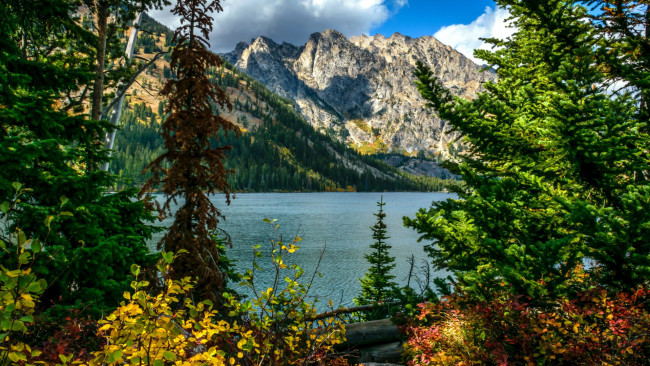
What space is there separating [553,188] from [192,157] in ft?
26.0

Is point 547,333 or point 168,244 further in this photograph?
point 168,244

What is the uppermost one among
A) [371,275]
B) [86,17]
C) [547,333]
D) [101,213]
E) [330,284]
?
[86,17]

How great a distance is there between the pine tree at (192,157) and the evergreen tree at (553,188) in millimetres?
5582

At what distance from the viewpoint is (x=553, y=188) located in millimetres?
5320

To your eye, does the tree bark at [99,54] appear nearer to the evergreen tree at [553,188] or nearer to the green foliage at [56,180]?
the green foliage at [56,180]

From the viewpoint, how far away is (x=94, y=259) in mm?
5750

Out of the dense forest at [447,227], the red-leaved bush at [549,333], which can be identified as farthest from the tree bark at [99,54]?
the red-leaved bush at [549,333]

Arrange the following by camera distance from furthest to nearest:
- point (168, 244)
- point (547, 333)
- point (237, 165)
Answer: point (237, 165), point (168, 244), point (547, 333)

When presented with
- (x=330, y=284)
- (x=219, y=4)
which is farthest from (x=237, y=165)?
(x=219, y=4)

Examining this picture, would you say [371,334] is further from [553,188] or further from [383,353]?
[553,188]

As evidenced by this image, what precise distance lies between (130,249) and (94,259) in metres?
0.82

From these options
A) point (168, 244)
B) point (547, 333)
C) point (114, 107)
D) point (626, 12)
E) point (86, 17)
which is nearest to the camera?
point (547, 333)

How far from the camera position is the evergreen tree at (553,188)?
13.8 ft

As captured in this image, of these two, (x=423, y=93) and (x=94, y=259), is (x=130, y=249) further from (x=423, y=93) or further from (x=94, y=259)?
(x=423, y=93)
